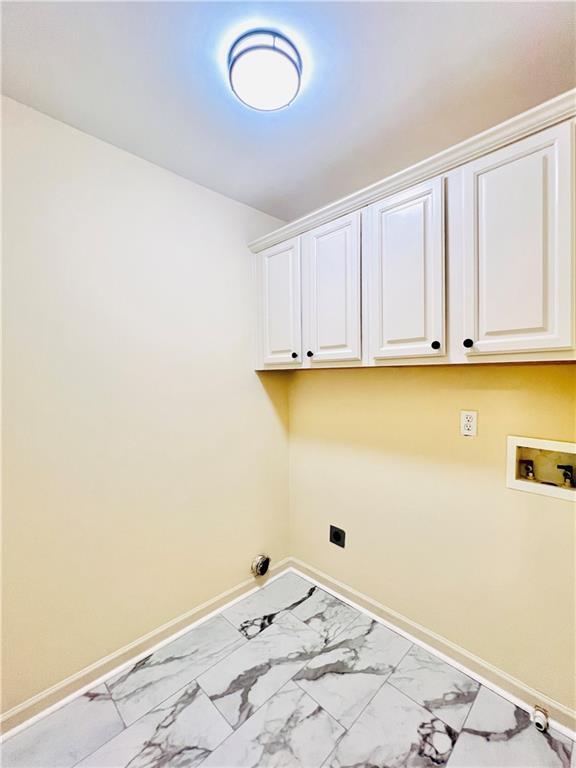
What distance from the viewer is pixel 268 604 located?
199 cm

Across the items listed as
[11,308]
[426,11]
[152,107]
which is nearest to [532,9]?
[426,11]

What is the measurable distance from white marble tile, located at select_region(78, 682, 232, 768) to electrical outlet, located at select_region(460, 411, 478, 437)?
1571 mm

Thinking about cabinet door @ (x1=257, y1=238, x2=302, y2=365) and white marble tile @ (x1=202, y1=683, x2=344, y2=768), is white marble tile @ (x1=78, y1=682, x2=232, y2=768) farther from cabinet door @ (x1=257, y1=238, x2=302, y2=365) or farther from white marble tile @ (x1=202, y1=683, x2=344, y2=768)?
cabinet door @ (x1=257, y1=238, x2=302, y2=365)

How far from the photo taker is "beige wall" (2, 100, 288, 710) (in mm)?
1308

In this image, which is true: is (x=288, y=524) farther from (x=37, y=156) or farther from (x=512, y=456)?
(x=37, y=156)

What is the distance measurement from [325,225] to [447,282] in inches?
28.2

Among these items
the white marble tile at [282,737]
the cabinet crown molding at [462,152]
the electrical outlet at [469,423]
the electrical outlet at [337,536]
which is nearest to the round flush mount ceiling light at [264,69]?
the cabinet crown molding at [462,152]

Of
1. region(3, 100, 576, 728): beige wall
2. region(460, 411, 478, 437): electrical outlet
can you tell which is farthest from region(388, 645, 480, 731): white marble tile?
region(460, 411, 478, 437): electrical outlet

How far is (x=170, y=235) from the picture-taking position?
172 cm

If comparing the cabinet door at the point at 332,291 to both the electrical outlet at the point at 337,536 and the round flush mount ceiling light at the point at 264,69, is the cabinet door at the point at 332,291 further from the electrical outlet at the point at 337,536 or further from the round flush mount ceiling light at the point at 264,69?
the electrical outlet at the point at 337,536

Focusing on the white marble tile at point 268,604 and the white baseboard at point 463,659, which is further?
the white marble tile at point 268,604

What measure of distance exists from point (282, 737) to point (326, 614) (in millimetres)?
692

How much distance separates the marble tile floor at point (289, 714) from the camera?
1181mm

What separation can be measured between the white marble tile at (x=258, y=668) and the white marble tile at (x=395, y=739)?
0.35m
